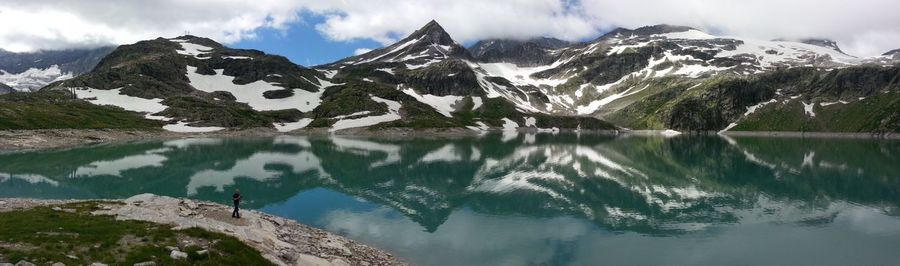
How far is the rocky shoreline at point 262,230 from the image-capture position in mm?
33219

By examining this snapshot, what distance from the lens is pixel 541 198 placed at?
6950cm

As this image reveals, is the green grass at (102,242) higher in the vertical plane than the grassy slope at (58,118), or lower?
lower

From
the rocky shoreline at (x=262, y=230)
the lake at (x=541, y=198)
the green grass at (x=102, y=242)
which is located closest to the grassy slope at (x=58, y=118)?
the lake at (x=541, y=198)

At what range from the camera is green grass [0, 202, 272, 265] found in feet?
75.7

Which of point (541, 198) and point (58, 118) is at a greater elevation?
point (58, 118)

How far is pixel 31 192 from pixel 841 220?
96912mm

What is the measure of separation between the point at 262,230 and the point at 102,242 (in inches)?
595

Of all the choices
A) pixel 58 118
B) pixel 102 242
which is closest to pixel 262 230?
pixel 102 242

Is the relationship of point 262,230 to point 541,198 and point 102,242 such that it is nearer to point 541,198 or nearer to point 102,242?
point 102,242

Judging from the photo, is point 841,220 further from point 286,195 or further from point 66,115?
point 66,115

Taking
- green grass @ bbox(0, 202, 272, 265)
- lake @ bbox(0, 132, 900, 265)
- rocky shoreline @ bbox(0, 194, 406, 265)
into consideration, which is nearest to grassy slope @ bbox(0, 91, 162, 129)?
lake @ bbox(0, 132, 900, 265)

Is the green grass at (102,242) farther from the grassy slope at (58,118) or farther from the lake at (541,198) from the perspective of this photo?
the grassy slope at (58,118)

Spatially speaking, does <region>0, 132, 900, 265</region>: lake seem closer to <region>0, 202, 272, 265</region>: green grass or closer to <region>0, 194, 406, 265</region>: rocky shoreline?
<region>0, 194, 406, 265</region>: rocky shoreline

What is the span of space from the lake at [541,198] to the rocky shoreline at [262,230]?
3.63 m
